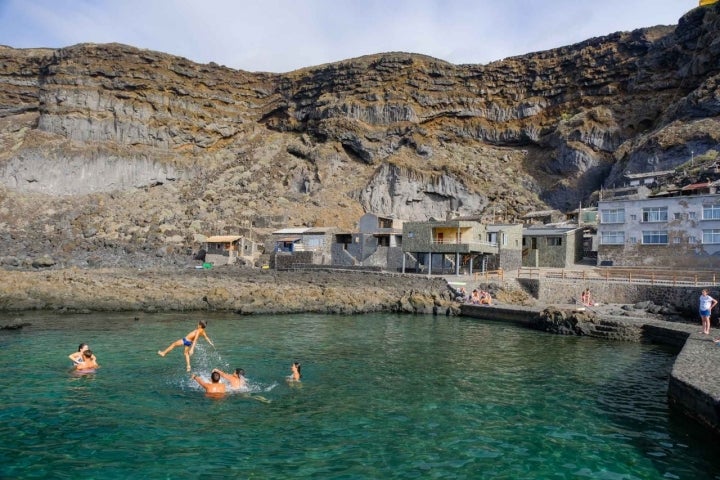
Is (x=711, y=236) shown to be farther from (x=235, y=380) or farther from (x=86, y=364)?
(x=86, y=364)

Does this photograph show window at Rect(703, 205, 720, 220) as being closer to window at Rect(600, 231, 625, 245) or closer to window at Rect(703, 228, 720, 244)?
window at Rect(703, 228, 720, 244)

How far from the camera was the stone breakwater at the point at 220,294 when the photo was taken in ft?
111

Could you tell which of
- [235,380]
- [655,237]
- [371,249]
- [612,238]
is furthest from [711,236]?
[235,380]

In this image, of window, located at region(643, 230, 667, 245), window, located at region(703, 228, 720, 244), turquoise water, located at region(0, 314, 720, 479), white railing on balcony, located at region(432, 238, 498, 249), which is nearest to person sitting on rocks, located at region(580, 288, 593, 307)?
turquoise water, located at region(0, 314, 720, 479)

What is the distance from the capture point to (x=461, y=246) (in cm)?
4478

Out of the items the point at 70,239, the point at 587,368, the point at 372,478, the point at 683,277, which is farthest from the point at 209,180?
the point at 372,478

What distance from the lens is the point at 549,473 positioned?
10.2 m

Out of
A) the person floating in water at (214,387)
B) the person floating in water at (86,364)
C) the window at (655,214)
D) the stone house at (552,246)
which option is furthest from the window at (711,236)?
the person floating in water at (86,364)

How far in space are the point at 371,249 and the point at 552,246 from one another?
1916 cm

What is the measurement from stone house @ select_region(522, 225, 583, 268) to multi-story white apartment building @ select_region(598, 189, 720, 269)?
11.2 ft

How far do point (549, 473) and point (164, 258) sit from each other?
56.3m

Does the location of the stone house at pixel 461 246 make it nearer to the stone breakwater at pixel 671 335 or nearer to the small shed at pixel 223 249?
the stone breakwater at pixel 671 335

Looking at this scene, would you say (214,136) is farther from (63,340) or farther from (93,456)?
(93,456)

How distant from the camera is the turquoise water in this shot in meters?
10.4
